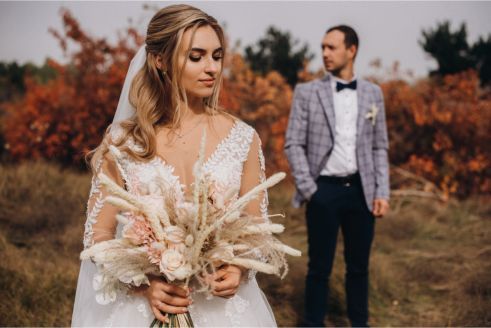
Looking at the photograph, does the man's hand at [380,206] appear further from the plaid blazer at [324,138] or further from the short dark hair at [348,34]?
the short dark hair at [348,34]

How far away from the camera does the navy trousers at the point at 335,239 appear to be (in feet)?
12.9

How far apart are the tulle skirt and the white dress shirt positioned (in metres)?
1.77

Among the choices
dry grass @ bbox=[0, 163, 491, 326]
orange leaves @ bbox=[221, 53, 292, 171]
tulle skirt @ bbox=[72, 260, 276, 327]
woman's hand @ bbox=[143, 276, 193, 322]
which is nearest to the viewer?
woman's hand @ bbox=[143, 276, 193, 322]

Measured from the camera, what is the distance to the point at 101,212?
2225mm

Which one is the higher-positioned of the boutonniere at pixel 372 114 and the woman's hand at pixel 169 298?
the boutonniere at pixel 372 114

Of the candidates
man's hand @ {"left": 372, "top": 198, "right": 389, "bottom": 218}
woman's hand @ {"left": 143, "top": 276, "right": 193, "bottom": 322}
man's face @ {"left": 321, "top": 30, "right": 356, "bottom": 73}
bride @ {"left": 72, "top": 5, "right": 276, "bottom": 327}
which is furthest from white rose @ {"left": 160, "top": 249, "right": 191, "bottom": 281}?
man's face @ {"left": 321, "top": 30, "right": 356, "bottom": 73}

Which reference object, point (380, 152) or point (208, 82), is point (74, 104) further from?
point (208, 82)

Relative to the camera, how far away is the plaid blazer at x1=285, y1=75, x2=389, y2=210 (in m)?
3.93

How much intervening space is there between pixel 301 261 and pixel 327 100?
2.31 metres

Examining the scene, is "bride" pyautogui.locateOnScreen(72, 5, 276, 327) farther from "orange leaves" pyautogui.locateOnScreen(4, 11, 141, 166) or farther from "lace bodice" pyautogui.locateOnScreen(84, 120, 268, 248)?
"orange leaves" pyautogui.locateOnScreen(4, 11, 141, 166)

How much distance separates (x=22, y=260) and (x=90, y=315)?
3332 millimetres

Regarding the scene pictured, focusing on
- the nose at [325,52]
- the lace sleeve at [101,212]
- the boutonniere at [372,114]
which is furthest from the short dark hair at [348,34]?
the lace sleeve at [101,212]

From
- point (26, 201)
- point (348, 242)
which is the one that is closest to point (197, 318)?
point (348, 242)

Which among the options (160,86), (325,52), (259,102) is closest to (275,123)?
(259,102)
